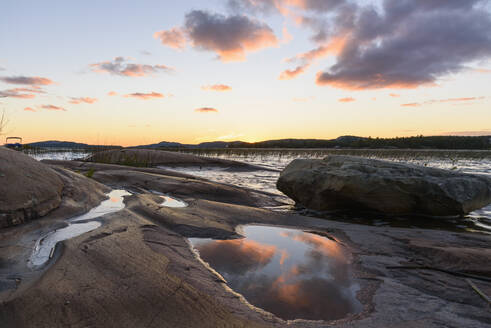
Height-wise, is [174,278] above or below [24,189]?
below

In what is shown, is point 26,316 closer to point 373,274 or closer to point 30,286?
point 30,286

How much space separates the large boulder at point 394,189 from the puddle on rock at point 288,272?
200 centimetres

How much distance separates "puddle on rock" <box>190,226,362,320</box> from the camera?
1.86 m

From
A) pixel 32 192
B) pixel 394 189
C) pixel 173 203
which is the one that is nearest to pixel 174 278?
pixel 32 192

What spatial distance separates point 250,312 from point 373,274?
1.30 meters

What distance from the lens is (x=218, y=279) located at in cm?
211

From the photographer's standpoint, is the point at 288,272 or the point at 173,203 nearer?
the point at 288,272

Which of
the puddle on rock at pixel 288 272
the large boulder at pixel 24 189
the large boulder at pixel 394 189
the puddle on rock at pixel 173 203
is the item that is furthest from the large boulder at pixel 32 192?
the large boulder at pixel 394 189

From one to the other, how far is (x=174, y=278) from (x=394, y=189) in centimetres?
426

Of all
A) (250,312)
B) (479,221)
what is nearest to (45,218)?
(250,312)

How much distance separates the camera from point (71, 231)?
2.68 metres

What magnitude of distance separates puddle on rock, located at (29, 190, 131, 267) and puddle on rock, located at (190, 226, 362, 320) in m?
1.10

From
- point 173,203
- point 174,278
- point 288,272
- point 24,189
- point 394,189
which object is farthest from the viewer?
point 394,189

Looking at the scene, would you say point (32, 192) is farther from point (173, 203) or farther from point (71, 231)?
point (173, 203)
